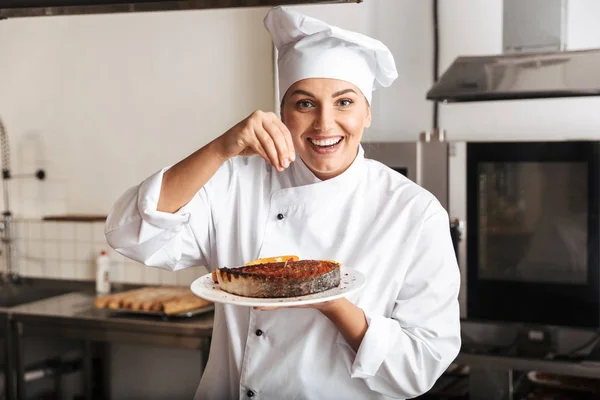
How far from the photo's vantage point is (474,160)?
5.79 feet

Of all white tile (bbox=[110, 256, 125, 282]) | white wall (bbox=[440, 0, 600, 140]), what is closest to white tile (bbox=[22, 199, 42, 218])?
white tile (bbox=[110, 256, 125, 282])

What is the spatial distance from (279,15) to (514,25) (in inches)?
40.9

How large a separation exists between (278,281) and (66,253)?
1957 millimetres

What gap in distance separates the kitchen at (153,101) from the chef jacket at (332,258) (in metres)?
0.13

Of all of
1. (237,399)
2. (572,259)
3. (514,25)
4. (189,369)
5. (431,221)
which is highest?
(514,25)

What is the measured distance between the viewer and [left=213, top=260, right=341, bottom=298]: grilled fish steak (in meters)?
0.85

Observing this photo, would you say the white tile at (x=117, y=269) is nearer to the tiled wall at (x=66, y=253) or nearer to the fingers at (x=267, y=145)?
the tiled wall at (x=66, y=253)

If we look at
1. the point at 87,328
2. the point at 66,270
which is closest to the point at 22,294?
the point at 66,270

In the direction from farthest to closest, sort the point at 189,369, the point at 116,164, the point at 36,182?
the point at 36,182, the point at 189,369, the point at 116,164

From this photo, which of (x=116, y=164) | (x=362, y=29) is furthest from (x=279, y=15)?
(x=116, y=164)

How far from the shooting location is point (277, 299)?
0.82 m

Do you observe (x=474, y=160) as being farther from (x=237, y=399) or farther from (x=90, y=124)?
(x=90, y=124)

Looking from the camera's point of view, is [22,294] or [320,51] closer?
[320,51]

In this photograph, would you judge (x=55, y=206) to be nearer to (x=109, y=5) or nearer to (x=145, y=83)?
(x=145, y=83)
